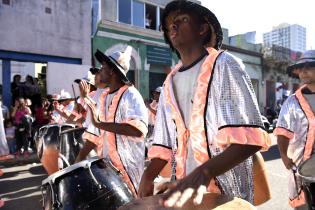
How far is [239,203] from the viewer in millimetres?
1507

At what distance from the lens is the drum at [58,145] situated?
5029 millimetres

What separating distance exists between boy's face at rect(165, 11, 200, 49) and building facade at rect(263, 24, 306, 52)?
139 ft

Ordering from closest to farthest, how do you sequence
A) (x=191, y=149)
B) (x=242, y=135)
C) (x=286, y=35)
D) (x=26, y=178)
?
1. (x=242, y=135)
2. (x=191, y=149)
3. (x=26, y=178)
4. (x=286, y=35)

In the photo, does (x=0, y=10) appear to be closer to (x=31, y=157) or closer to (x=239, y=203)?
(x=31, y=157)

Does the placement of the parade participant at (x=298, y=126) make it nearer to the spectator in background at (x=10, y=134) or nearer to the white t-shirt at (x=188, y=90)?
the white t-shirt at (x=188, y=90)

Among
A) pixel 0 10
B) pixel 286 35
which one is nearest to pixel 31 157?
pixel 0 10

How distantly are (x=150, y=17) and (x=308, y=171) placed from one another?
16389 mm

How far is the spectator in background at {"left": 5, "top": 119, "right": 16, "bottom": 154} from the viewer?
10.5m

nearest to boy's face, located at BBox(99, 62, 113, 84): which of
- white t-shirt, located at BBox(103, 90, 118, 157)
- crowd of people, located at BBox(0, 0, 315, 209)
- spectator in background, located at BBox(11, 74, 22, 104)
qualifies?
white t-shirt, located at BBox(103, 90, 118, 157)

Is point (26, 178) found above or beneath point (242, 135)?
beneath

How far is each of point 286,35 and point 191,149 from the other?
44.6m

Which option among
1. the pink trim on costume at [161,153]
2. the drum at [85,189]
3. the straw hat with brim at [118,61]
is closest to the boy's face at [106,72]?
the straw hat with brim at [118,61]

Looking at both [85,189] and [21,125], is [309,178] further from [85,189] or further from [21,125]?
[21,125]

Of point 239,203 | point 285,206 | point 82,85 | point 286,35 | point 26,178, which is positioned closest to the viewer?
point 239,203
